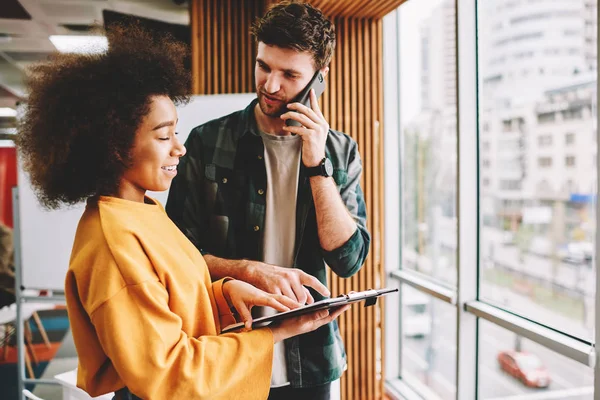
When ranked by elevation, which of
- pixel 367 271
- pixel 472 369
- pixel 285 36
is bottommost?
pixel 472 369

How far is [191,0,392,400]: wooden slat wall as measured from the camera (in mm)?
2924

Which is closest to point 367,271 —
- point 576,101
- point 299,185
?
point 576,101

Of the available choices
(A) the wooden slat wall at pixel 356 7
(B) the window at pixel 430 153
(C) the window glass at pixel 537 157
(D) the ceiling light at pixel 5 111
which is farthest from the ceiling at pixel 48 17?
(C) the window glass at pixel 537 157

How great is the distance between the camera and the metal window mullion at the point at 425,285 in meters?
3.17

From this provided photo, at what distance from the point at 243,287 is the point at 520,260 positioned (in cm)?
304

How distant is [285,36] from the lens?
Answer: 1.27 metres

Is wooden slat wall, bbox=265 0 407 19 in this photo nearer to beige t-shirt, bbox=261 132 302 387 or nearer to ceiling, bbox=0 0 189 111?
beige t-shirt, bbox=261 132 302 387

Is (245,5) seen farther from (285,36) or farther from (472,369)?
(472,369)

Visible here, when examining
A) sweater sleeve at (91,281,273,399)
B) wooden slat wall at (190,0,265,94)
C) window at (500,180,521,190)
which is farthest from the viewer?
wooden slat wall at (190,0,265,94)

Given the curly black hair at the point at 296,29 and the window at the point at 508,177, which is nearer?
the curly black hair at the point at 296,29

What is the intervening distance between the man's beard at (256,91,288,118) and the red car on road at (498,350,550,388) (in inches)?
224

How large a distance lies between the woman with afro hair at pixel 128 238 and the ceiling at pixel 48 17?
10.9ft

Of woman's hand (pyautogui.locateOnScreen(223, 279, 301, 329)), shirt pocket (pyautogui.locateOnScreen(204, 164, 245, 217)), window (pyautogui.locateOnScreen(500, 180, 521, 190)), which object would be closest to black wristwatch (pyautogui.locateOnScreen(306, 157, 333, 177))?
shirt pocket (pyautogui.locateOnScreen(204, 164, 245, 217))

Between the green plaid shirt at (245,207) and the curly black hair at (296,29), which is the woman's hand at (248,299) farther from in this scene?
the curly black hair at (296,29)
